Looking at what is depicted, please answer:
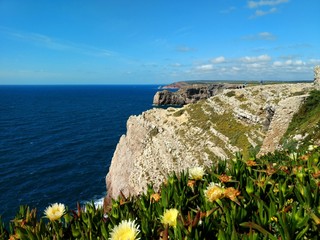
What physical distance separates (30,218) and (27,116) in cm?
13265

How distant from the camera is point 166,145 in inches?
1950

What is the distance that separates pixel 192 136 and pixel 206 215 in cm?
4821

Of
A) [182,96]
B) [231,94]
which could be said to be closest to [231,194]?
[231,94]

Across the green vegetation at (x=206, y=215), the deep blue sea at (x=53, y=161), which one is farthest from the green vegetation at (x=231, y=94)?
the green vegetation at (x=206, y=215)

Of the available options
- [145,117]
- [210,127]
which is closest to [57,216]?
[210,127]

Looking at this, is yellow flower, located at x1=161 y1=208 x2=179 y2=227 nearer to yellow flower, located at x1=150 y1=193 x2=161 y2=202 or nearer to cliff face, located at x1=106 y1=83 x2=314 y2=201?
yellow flower, located at x1=150 y1=193 x2=161 y2=202

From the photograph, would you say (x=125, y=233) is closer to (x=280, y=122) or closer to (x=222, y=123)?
(x=280, y=122)

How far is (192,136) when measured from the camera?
168 feet

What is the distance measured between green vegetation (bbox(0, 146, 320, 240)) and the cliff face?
34.8m

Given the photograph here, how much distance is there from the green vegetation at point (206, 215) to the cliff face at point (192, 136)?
34816 millimetres

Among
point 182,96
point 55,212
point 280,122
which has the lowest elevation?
point 182,96

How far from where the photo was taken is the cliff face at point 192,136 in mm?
43875

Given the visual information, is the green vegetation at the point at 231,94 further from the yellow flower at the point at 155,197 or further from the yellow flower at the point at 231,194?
the yellow flower at the point at 231,194

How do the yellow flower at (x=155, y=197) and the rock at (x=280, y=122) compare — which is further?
the rock at (x=280, y=122)
